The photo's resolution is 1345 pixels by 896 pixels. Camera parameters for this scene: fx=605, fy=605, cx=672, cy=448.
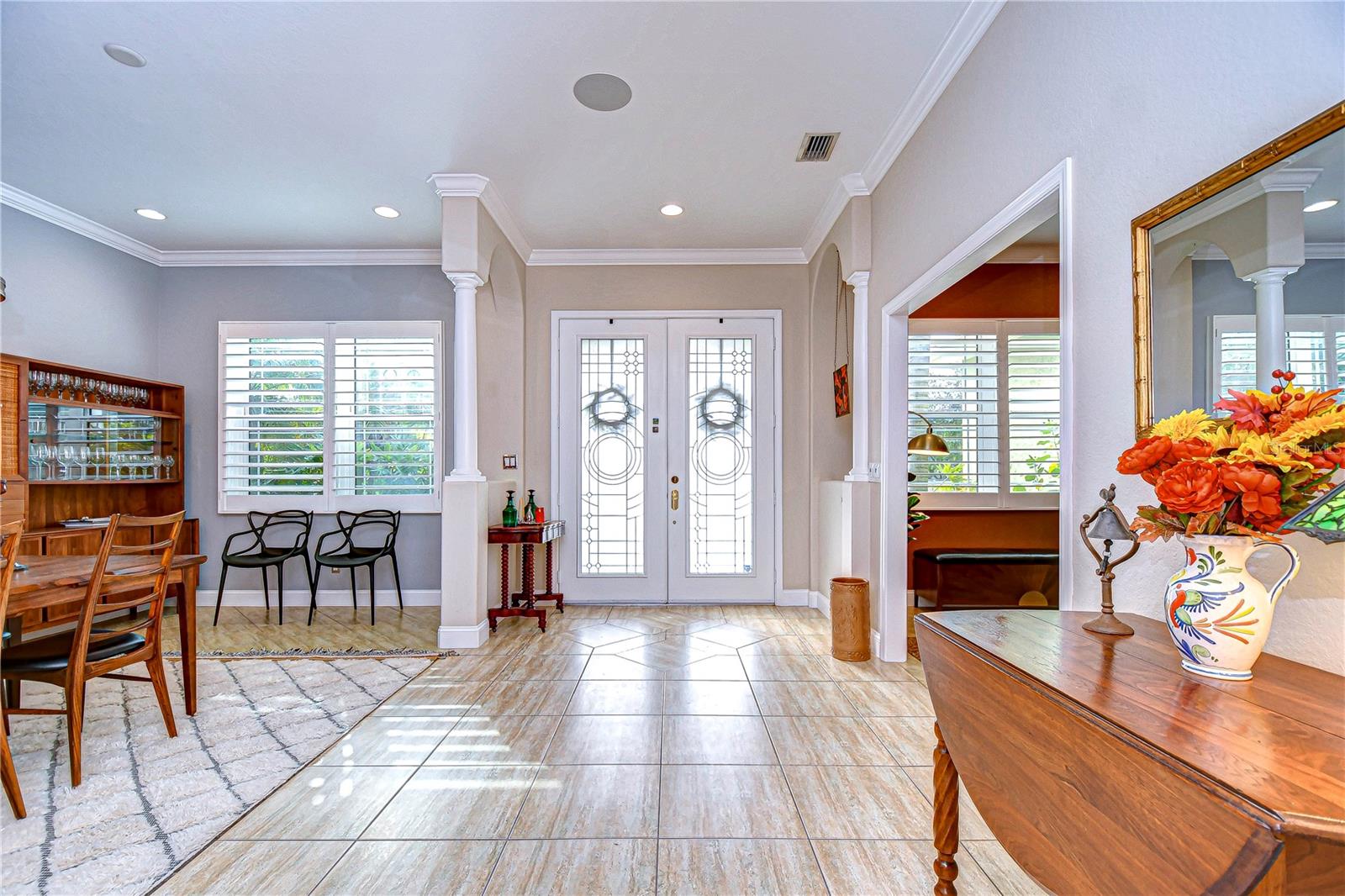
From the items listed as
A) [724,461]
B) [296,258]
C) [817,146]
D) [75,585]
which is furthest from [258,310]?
[817,146]

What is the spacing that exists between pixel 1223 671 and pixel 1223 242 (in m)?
0.86

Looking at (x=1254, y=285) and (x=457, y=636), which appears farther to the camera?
(x=457, y=636)

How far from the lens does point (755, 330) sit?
492 cm

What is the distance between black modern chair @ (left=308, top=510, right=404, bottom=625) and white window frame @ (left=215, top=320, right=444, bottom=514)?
0.09m

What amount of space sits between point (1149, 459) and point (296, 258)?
5686mm

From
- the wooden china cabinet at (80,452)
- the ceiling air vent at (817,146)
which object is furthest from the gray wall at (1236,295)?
the wooden china cabinet at (80,452)

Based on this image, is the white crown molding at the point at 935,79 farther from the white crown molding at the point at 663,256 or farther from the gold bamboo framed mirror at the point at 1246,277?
the white crown molding at the point at 663,256

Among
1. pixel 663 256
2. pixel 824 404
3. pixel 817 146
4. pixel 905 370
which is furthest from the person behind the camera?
pixel 663 256

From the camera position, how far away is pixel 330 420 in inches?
192

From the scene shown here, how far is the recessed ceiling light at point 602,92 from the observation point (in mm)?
2680

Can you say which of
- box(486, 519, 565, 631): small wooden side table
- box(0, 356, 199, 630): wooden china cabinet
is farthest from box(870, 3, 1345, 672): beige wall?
box(0, 356, 199, 630): wooden china cabinet

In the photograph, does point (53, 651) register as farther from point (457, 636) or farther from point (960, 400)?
point (960, 400)

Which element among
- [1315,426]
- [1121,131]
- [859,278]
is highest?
[859,278]

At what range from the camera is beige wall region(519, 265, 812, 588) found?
4.89m
